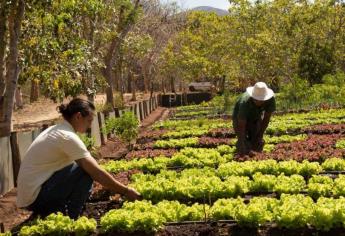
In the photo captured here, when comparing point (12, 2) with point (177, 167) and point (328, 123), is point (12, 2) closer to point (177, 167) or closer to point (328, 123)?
point (177, 167)

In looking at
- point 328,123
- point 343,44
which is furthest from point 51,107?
point 328,123

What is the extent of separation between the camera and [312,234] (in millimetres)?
5461

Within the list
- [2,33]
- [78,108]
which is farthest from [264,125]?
[2,33]

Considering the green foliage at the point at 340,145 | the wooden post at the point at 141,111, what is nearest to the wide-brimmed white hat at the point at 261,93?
the green foliage at the point at 340,145

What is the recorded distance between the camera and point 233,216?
19.5 ft

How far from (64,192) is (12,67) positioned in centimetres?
671

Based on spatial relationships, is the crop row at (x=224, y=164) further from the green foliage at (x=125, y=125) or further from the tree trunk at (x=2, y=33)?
the tree trunk at (x=2, y=33)

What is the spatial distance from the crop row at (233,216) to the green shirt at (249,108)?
369 cm

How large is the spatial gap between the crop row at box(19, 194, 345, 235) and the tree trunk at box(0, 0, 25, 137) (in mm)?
6902

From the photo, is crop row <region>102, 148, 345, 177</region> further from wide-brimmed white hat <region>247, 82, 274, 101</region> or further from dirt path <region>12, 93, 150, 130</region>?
dirt path <region>12, 93, 150, 130</region>

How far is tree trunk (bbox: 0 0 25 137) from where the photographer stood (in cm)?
1185

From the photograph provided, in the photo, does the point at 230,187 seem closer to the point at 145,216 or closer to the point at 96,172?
the point at 145,216

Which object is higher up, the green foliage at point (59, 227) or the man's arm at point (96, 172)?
the man's arm at point (96, 172)

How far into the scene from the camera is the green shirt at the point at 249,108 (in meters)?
9.78
